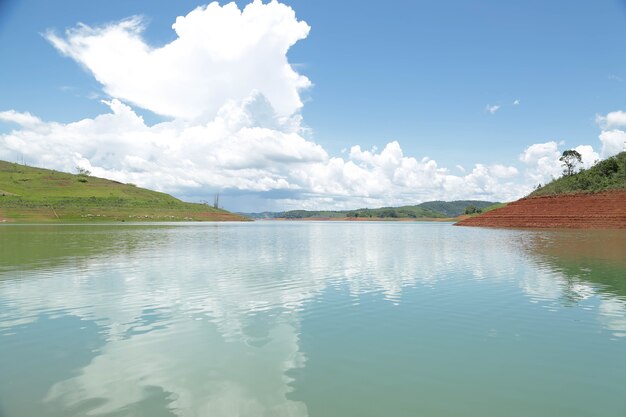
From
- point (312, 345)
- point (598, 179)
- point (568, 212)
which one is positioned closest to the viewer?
point (312, 345)

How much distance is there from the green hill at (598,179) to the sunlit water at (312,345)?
100 meters

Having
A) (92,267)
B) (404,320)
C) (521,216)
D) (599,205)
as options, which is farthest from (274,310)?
(521,216)

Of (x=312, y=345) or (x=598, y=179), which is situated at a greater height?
(x=598, y=179)

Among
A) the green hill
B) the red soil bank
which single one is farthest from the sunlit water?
the green hill

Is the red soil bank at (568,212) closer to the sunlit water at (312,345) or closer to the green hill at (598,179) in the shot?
the green hill at (598,179)

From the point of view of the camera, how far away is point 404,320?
16594 mm

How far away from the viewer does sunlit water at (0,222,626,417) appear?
9.46m

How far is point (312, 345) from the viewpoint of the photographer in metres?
13.6

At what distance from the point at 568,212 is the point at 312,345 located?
118m

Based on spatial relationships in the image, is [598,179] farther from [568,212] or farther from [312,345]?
[312,345]

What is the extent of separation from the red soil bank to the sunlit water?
87.2m

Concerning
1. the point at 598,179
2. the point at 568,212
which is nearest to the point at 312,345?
the point at 568,212

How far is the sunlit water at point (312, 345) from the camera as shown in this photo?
9.46 m

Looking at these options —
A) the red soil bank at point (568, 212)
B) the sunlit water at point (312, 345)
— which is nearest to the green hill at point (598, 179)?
the red soil bank at point (568, 212)
